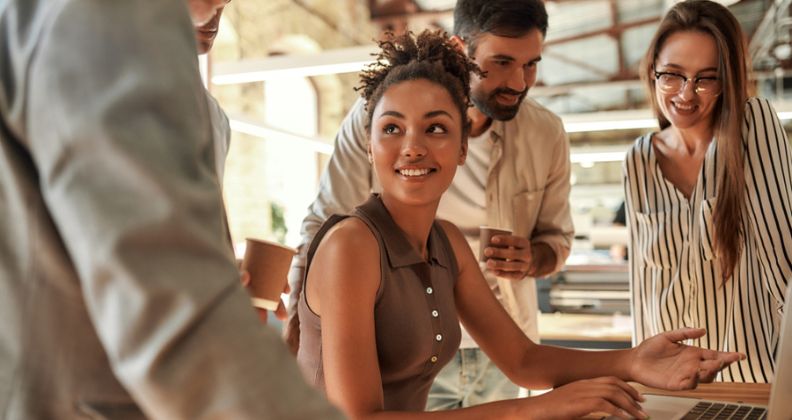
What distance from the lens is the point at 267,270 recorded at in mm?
1588

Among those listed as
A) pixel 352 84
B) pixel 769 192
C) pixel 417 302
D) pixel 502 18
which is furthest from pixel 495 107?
pixel 352 84

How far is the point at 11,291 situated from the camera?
22.7 inches

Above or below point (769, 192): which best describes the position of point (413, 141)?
above

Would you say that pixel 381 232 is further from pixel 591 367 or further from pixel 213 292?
pixel 213 292

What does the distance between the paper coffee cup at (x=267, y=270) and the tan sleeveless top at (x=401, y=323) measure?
0.10m

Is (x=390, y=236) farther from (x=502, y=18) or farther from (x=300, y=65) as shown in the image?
(x=300, y=65)

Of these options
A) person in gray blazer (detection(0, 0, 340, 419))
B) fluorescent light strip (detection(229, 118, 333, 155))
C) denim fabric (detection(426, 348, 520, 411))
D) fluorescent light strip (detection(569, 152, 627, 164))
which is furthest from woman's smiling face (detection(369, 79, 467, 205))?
fluorescent light strip (detection(569, 152, 627, 164))

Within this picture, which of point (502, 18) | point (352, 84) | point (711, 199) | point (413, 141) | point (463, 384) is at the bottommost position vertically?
point (463, 384)

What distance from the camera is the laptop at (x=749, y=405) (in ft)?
3.75

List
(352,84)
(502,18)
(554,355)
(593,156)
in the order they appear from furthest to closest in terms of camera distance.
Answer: (352,84) < (593,156) < (502,18) < (554,355)

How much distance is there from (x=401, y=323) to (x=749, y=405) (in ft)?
2.17

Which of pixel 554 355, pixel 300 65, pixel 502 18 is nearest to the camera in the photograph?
pixel 554 355

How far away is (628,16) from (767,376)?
12.5m

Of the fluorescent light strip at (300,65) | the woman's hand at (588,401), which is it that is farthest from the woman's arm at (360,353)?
the fluorescent light strip at (300,65)
